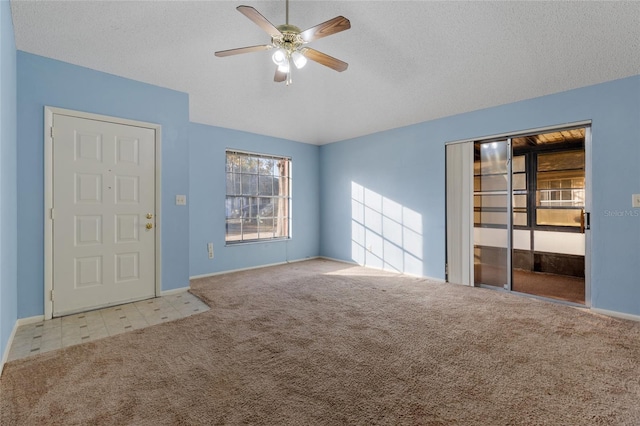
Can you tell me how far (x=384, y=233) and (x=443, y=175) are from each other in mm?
1464

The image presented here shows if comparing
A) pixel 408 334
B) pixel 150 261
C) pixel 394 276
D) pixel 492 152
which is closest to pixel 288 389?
pixel 408 334

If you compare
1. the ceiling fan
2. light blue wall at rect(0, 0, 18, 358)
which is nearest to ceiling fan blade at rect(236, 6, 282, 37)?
the ceiling fan

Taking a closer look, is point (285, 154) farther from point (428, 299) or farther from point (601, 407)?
point (601, 407)

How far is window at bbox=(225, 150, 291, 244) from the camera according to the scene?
5.36m

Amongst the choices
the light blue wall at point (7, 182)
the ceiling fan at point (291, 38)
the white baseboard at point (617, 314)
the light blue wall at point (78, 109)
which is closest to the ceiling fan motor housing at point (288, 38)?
the ceiling fan at point (291, 38)

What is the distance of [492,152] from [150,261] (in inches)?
193

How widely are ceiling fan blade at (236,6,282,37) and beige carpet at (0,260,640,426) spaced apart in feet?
7.80

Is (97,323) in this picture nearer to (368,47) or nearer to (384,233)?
(368,47)

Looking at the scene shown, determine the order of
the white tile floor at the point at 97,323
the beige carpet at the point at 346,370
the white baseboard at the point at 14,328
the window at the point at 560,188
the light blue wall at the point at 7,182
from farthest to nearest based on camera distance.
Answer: the window at the point at 560,188
the white tile floor at the point at 97,323
the white baseboard at the point at 14,328
the light blue wall at the point at 7,182
the beige carpet at the point at 346,370

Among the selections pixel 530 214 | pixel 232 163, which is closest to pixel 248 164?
pixel 232 163

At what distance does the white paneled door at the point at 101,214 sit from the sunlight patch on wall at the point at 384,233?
11.8ft

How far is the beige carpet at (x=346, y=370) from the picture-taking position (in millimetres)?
1687

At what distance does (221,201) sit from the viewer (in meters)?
5.14

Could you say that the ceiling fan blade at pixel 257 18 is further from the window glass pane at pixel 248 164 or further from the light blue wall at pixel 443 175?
the window glass pane at pixel 248 164
